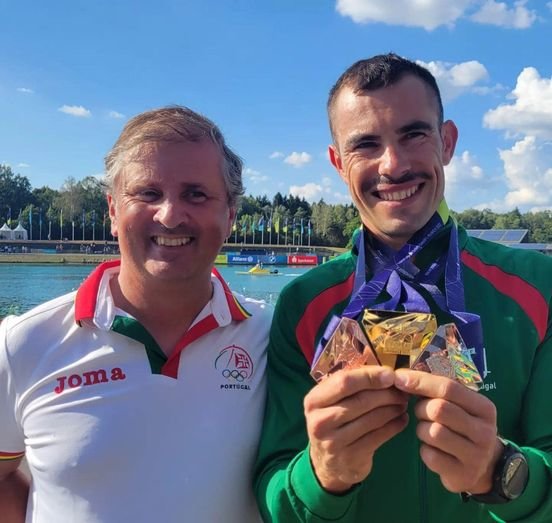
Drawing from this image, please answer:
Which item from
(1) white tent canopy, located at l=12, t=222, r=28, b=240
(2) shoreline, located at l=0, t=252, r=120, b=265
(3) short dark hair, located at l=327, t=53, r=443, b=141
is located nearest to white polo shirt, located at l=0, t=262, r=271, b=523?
(3) short dark hair, located at l=327, t=53, r=443, b=141

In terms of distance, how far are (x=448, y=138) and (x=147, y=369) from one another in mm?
1702

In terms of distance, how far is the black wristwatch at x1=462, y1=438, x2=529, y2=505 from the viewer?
1.67m

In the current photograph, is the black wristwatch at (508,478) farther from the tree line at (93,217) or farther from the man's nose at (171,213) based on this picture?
the tree line at (93,217)

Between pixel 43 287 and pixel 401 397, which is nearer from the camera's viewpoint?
pixel 401 397

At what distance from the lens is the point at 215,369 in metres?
2.41

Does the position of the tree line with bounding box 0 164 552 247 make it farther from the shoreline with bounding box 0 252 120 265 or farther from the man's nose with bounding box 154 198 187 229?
the man's nose with bounding box 154 198 187 229

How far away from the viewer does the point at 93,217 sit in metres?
93.9

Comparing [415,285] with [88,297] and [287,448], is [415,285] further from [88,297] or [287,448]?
[88,297]

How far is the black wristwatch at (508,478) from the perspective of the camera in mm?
1667

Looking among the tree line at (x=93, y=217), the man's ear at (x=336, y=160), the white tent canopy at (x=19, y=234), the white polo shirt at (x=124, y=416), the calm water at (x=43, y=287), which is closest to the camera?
the white polo shirt at (x=124, y=416)

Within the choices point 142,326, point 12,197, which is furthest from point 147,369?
point 12,197

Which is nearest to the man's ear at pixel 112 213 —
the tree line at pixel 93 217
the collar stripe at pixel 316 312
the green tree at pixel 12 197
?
the collar stripe at pixel 316 312

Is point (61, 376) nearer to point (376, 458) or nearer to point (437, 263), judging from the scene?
point (376, 458)

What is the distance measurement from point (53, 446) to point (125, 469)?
0.34m
